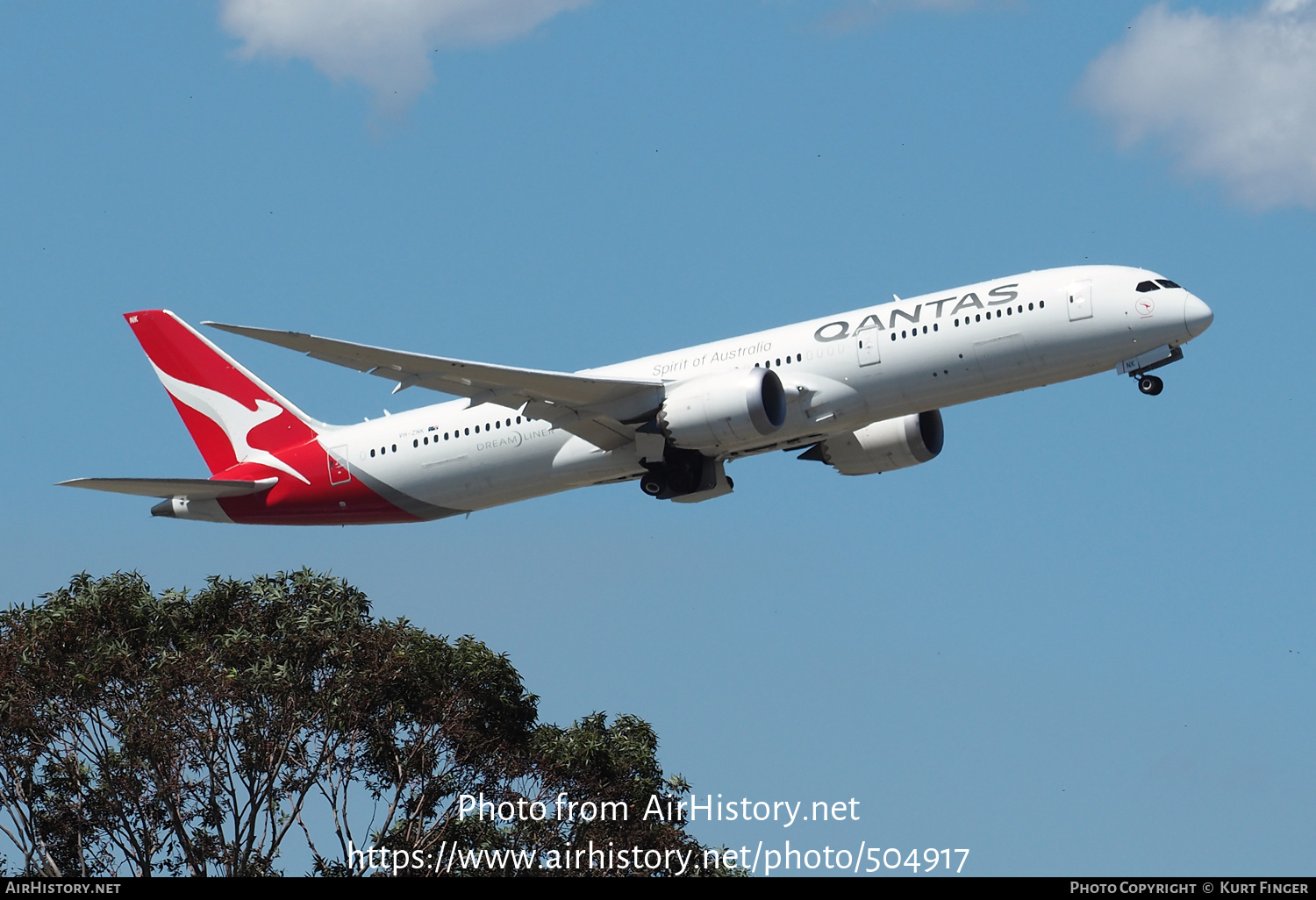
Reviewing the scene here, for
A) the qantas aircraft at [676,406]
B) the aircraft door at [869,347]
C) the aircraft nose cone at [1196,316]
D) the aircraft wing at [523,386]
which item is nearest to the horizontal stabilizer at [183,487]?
the qantas aircraft at [676,406]

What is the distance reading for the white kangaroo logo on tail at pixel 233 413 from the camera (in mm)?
45844

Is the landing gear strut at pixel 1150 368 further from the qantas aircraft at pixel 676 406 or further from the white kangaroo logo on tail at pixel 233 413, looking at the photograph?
the white kangaroo logo on tail at pixel 233 413

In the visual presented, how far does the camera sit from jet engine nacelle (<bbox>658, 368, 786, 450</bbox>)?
3834 cm

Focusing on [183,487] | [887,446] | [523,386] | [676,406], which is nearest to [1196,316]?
[887,446]

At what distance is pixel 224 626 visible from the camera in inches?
1604

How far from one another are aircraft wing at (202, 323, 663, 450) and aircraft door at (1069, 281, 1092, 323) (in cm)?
936

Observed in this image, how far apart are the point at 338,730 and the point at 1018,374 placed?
55.4 ft

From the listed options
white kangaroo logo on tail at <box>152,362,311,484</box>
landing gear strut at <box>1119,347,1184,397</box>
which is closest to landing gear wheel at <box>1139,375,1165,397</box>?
landing gear strut at <box>1119,347,1184,397</box>

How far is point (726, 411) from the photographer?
3853cm

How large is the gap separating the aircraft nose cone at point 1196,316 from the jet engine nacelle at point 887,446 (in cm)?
Answer: 783

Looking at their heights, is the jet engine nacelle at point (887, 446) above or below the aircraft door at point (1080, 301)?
below

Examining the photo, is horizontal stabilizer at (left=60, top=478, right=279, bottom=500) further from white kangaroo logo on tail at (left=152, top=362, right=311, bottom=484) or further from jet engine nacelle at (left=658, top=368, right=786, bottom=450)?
jet engine nacelle at (left=658, top=368, right=786, bottom=450)

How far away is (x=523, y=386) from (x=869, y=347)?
774 centimetres
